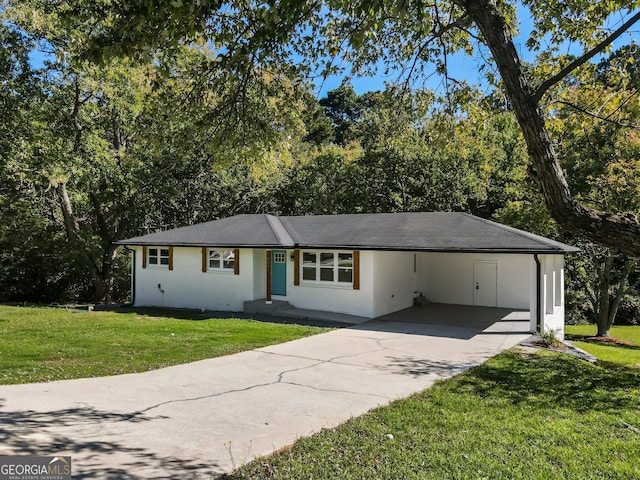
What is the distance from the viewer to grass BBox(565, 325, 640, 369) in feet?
43.2

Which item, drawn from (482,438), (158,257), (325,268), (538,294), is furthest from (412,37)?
(158,257)

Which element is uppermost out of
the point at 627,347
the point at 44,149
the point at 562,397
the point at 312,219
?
the point at 44,149

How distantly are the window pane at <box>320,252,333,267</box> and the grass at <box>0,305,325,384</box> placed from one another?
3.43m

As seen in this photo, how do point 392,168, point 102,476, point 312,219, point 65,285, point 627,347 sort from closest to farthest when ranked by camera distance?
point 102,476 → point 627,347 → point 312,219 → point 65,285 → point 392,168

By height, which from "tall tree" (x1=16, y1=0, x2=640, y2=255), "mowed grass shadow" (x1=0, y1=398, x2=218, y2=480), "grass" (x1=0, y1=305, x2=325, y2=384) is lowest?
"grass" (x1=0, y1=305, x2=325, y2=384)

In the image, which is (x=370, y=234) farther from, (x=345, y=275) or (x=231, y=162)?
(x=231, y=162)

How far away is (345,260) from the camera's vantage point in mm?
16047

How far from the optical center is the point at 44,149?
61.1 feet

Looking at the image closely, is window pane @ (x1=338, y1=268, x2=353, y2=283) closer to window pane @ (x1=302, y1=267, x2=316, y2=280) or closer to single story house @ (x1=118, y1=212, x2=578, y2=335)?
single story house @ (x1=118, y1=212, x2=578, y2=335)

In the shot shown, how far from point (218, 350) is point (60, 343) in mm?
3726

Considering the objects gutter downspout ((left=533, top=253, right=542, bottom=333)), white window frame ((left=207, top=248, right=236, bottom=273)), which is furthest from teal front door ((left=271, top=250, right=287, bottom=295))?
gutter downspout ((left=533, top=253, right=542, bottom=333))

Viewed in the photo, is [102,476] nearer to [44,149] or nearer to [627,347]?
[44,149]

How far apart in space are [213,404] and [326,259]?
10.3m

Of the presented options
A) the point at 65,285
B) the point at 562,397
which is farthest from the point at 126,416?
the point at 65,285
